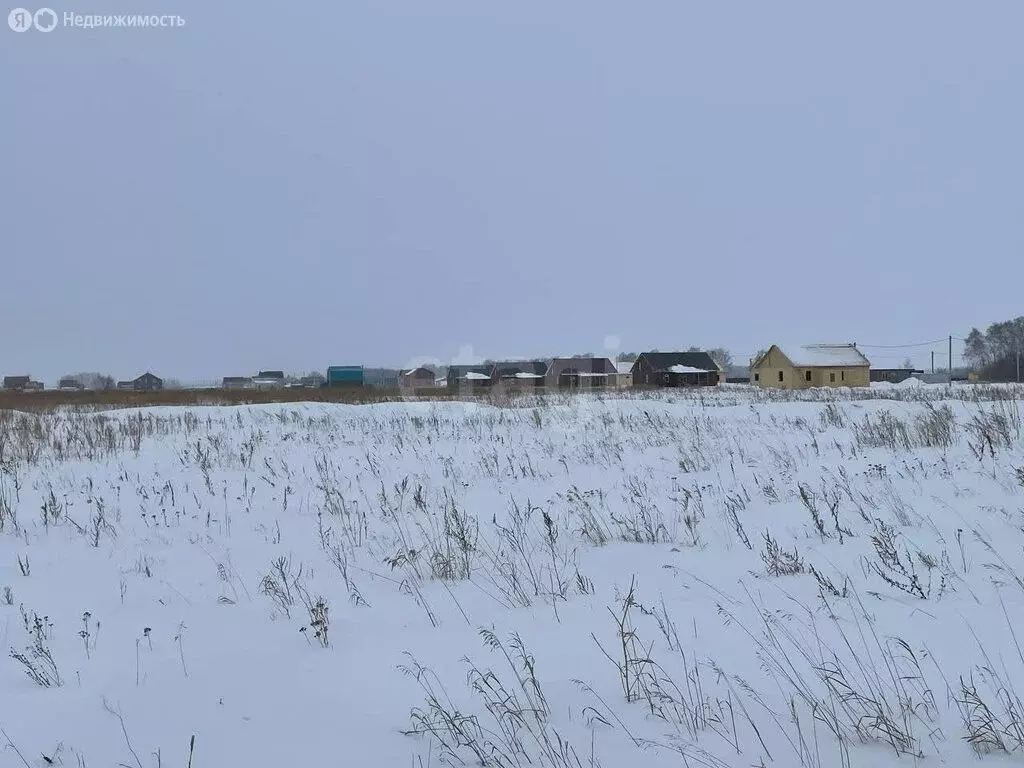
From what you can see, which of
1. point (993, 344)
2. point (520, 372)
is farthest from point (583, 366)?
point (993, 344)

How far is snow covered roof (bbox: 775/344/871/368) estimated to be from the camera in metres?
51.8

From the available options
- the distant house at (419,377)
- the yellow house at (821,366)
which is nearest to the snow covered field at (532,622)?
the yellow house at (821,366)

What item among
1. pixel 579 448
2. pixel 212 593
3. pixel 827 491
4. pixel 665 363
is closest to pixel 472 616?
pixel 212 593

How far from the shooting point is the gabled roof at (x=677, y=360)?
69.2 m

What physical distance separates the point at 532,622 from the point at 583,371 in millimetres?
70320

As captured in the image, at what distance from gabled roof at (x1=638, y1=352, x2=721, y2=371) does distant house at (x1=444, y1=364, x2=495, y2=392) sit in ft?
61.6

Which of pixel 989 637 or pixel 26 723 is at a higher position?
pixel 989 637

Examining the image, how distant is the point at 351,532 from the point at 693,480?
3.73 m

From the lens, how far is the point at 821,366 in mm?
51750

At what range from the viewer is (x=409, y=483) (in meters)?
7.71

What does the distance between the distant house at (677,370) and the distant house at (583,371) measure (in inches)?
164

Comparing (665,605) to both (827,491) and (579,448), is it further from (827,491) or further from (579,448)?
(579,448)

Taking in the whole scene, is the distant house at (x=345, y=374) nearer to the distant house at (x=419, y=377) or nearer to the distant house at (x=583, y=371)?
the distant house at (x=419, y=377)

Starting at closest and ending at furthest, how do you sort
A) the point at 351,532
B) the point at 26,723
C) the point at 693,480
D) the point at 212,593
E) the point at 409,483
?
1. the point at 26,723
2. the point at 212,593
3. the point at 351,532
4. the point at 693,480
5. the point at 409,483
